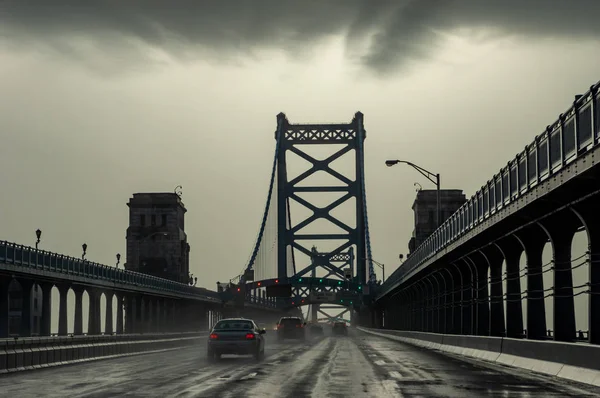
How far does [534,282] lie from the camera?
32625 millimetres

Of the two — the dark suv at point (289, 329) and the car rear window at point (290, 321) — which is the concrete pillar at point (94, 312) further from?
the car rear window at point (290, 321)

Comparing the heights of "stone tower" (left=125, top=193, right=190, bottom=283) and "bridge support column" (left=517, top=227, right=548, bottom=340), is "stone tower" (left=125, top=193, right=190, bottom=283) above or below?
above

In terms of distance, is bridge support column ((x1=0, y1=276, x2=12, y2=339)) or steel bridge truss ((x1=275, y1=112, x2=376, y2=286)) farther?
steel bridge truss ((x1=275, y1=112, x2=376, y2=286))

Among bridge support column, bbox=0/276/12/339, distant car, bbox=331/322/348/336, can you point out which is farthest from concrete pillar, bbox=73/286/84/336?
distant car, bbox=331/322/348/336

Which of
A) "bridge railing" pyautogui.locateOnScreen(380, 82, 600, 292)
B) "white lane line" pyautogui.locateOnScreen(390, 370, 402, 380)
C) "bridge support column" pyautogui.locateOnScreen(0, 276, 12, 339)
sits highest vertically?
"bridge railing" pyautogui.locateOnScreen(380, 82, 600, 292)

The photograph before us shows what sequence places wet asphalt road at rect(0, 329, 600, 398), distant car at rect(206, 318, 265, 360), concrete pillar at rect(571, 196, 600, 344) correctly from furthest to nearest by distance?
distant car at rect(206, 318, 265, 360) → concrete pillar at rect(571, 196, 600, 344) → wet asphalt road at rect(0, 329, 600, 398)

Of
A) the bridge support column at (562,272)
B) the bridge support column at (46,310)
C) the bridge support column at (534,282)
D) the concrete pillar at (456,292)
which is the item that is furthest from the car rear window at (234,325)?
the bridge support column at (46,310)

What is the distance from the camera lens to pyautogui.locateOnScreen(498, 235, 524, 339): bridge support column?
3584cm

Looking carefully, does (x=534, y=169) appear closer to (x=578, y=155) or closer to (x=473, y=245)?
(x=578, y=155)

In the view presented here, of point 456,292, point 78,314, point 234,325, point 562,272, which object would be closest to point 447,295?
point 456,292

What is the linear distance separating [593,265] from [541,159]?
363 cm

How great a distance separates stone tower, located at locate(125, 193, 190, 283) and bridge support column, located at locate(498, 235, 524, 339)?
126m

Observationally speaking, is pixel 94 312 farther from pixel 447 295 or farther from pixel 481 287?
pixel 481 287

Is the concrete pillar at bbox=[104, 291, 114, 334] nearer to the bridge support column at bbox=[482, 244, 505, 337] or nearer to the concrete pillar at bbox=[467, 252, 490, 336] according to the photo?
the concrete pillar at bbox=[467, 252, 490, 336]
